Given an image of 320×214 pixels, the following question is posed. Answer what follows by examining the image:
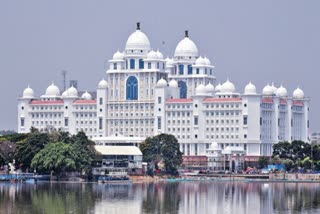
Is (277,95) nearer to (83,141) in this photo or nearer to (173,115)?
(173,115)

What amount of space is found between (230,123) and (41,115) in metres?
27.0

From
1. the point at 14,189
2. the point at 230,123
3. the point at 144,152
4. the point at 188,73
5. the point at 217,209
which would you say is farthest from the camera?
the point at 188,73

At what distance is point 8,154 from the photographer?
4951 inches

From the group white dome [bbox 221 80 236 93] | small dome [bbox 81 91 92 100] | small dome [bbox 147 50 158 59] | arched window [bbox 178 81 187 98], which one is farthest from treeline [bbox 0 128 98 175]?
small dome [bbox 81 91 92 100]

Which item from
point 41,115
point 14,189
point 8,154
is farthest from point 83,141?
point 41,115

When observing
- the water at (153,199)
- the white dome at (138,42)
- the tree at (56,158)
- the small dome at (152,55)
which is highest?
the white dome at (138,42)

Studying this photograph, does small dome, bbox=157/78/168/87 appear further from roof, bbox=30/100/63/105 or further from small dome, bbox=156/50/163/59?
roof, bbox=30/100/63/105

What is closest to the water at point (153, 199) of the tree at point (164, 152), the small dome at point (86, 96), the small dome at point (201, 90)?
the tree at point (164, 152)

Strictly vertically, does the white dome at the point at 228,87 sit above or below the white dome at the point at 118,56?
below

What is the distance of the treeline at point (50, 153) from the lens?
11875 centimetres

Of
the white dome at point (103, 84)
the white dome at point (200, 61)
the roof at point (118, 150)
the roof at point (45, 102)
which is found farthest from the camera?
the roof at point (45, 102)

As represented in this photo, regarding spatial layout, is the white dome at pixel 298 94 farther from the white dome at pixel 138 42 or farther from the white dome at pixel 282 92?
the white dome at pixel 138 42

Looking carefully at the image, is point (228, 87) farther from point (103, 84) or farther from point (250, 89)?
point (103, 84)

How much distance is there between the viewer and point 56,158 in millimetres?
118438
